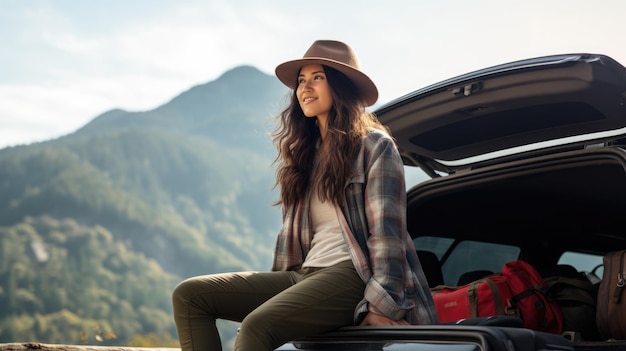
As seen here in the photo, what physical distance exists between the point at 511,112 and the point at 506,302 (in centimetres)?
87

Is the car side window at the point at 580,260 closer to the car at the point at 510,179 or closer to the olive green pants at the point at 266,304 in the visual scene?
the car at the point at 510,179

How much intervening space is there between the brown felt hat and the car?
41cm

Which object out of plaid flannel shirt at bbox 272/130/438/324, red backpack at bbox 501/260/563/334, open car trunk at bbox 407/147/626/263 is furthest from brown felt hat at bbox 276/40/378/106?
red backpack at bbox 501/260/563/334

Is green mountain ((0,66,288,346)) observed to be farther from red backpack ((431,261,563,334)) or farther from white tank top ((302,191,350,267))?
white tank top ((302,191,350,267))

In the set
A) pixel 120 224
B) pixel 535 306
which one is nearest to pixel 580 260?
pixel 535 306

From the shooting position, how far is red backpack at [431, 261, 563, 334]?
391 centimetres

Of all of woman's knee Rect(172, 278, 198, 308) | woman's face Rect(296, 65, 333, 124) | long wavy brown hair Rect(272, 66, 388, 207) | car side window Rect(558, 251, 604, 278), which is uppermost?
woman's face Rect(296, 65, 333, 124)

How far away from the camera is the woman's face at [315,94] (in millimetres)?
Result: 3199

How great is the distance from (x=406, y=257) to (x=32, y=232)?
314 feet

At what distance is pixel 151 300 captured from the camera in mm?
89375

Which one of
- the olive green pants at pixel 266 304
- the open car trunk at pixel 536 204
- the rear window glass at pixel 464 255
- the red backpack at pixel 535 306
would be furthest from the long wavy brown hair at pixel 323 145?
the rear window glass at pixel 464 255

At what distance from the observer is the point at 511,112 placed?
144 inches

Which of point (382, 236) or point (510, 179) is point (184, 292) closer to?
point (382, 236)

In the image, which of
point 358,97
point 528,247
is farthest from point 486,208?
point 358,97
